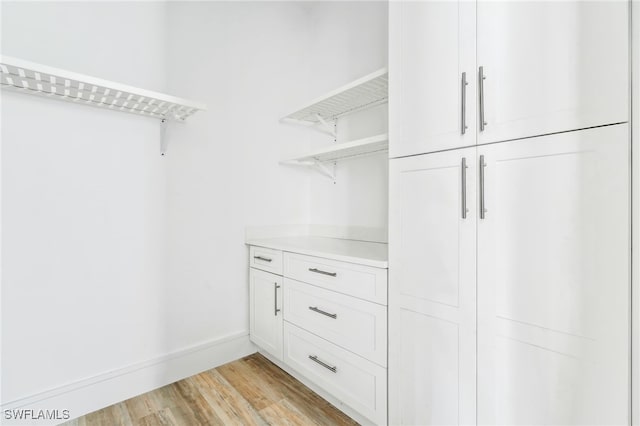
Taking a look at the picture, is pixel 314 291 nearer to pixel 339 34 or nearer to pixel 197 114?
pixel 197 114

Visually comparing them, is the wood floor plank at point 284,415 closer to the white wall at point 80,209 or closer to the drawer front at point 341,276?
the drawer front at point 341,276

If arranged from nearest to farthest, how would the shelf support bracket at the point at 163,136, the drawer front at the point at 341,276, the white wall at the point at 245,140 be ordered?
the drawer front at the point at 341,276 < the shelf support bracket at the point at 163,136 < the white wall at the point at 245,140

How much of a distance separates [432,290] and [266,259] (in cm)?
116

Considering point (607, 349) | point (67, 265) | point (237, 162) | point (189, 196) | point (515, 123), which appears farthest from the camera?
point (237, 162)

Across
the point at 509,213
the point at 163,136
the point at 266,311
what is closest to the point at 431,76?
the point at 509,213

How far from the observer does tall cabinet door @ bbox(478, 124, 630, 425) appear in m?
0.83

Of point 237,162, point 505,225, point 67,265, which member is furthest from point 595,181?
point 67,265

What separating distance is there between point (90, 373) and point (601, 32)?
98.8 inches

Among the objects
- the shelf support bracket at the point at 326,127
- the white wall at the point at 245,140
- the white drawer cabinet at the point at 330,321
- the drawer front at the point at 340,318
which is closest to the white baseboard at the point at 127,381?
the white wall at the point at 245,140

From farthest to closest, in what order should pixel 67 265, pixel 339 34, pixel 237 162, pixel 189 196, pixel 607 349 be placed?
pixel 339 34 < pixel 237 162 < pixel 189 196 < pixel 67 265 < pixel 607 349

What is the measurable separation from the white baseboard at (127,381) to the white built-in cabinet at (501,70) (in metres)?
1.71

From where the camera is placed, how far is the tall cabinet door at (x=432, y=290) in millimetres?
1121

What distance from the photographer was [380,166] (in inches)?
82.6

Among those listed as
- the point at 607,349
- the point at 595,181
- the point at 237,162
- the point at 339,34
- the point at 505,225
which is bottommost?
the point at 607,349
